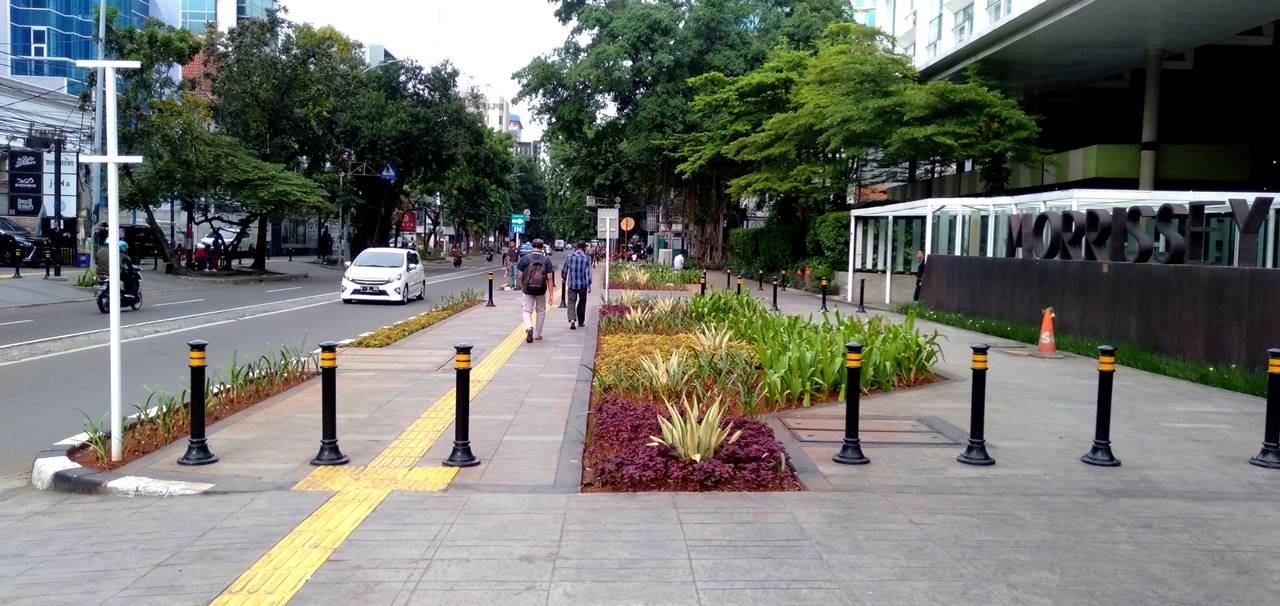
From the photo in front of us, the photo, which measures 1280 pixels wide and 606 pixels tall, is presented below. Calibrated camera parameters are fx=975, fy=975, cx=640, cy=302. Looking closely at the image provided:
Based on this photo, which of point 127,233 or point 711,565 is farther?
point 127,233

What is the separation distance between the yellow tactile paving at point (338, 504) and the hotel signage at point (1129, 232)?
1143 centimetres

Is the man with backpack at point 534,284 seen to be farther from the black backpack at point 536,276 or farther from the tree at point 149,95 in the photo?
the tree at point 149,95

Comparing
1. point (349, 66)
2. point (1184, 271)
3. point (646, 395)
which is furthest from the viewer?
point (349, 66)

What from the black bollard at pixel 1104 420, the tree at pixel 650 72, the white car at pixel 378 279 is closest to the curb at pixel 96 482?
the black bollard at pixel 1104 420

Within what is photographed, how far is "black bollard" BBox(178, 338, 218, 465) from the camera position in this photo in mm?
7422

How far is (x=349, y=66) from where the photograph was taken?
4544 centimetres

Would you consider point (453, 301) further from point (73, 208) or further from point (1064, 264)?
point (73, 208)

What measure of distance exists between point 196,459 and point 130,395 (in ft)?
13.6

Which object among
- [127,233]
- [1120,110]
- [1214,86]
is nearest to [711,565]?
[1214,86]

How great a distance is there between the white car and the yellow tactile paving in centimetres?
1673

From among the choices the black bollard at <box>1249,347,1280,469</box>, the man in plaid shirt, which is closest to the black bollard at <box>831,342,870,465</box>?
the black bollard at <box>1249,347,1280,469</box>

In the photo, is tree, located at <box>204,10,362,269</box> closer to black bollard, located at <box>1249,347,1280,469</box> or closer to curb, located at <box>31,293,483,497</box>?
curb, located at <box>31,293,483,497</box>

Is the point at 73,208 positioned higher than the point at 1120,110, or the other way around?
the point at 1120,110

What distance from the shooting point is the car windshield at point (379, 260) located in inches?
1059
